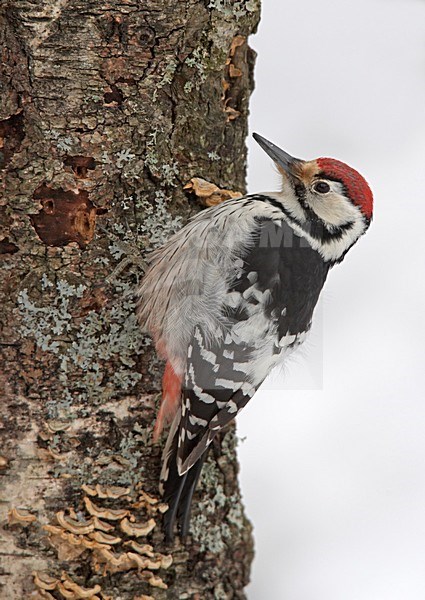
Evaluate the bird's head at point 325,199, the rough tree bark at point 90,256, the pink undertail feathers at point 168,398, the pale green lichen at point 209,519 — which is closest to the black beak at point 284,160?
the bird's head at point 325,199

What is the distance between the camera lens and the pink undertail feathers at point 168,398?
2.27m

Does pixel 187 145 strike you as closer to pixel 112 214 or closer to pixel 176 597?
pixel 112 214

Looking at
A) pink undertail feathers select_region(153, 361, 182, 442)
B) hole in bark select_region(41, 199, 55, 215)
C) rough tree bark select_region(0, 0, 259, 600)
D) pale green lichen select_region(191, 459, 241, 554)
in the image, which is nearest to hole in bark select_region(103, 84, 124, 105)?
rough tree bark select_region(0, 0, 259, 600)

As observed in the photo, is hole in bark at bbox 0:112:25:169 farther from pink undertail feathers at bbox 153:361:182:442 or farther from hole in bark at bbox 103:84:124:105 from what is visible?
pink undertail feathers at bbox 153:361:182:442

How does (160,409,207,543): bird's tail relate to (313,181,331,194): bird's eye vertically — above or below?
below

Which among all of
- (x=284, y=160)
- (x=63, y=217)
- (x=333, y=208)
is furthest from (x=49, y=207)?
(x=333, y=208)

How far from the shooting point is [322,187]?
7.63ft

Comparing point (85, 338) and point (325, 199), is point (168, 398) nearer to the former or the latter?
point (85, 338)

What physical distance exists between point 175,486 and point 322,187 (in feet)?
3.10

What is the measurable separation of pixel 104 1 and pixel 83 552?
1.48 m

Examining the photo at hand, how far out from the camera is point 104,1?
6.97ft

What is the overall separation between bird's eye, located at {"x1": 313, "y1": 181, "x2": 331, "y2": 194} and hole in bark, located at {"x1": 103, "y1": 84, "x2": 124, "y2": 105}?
60 centimetres

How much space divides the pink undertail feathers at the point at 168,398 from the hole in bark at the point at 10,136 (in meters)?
0.71

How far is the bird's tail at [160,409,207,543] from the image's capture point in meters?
2.27
